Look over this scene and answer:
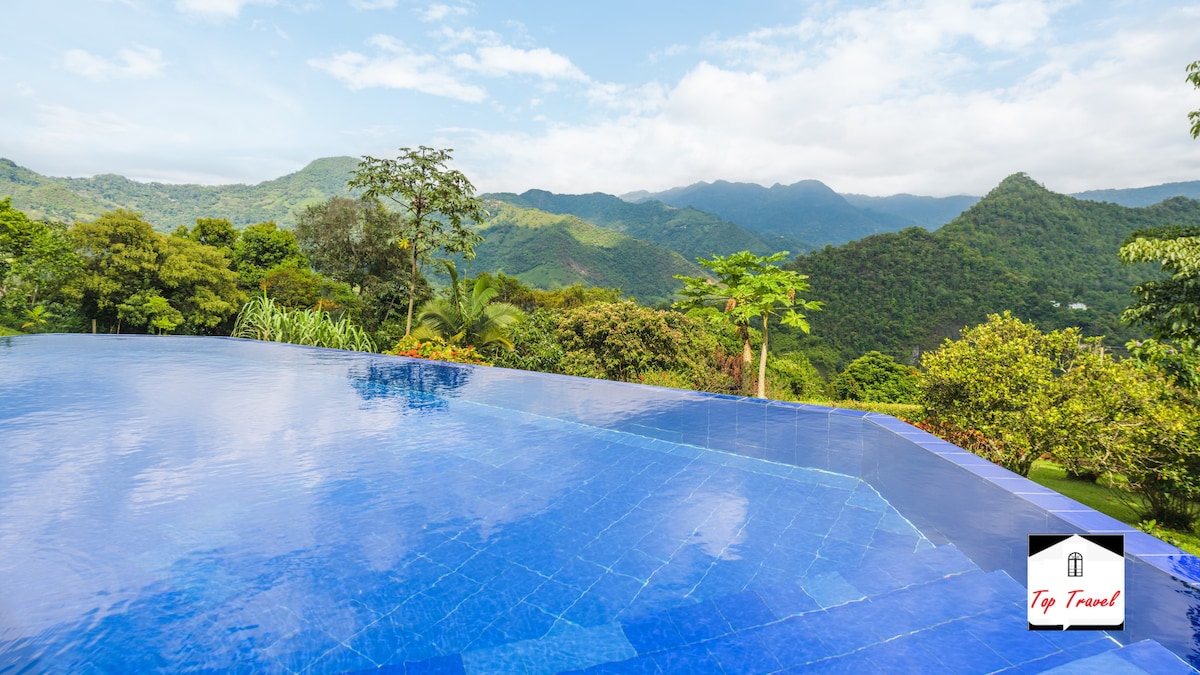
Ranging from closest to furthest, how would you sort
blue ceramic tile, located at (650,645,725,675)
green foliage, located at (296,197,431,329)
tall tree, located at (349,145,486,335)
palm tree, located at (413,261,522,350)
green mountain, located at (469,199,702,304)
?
blue ceramic tile, located at (650,645,725,675) → palm tree, located at (413,261,522,350) → tall tree, located at (349,145,486,335) → green foliage, located at (296,197,431,329) → green mountain, located at (469,199,702,304)

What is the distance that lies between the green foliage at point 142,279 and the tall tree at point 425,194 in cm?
726

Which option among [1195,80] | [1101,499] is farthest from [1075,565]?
[1195,80]

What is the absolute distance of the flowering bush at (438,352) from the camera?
9312 millimetres

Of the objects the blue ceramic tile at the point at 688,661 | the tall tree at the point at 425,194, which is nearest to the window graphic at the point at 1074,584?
the blue ceramic tile at the point at 688,661

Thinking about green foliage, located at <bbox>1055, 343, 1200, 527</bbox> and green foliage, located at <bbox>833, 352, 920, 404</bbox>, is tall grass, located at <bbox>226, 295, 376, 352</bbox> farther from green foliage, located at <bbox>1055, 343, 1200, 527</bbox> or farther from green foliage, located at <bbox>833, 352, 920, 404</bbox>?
green foliage, located at <bbox>833, 352, 920, 404</bbox>

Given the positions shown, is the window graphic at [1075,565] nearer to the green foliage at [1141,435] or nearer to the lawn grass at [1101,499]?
the lawn grass at [1101,499]

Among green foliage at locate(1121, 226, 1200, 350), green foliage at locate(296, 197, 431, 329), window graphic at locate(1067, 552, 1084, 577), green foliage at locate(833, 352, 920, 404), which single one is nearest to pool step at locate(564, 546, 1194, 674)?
window graphic at locate(1067, 552, 1084, 577)

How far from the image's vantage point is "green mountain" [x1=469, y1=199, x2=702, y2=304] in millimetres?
56094

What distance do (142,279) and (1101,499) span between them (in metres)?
20.2

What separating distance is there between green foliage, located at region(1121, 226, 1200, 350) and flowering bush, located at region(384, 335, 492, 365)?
8689 mm

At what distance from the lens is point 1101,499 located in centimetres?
651

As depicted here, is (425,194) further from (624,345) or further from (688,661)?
(688,661)

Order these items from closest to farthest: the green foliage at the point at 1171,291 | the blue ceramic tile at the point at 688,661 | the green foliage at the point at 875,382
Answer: the blue ceramic tile at the point at 688,661, the green foliage at the point at 1171,291, the green foliage at the point at 875,382

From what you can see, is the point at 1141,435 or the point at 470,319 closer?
the point at 1141,435
